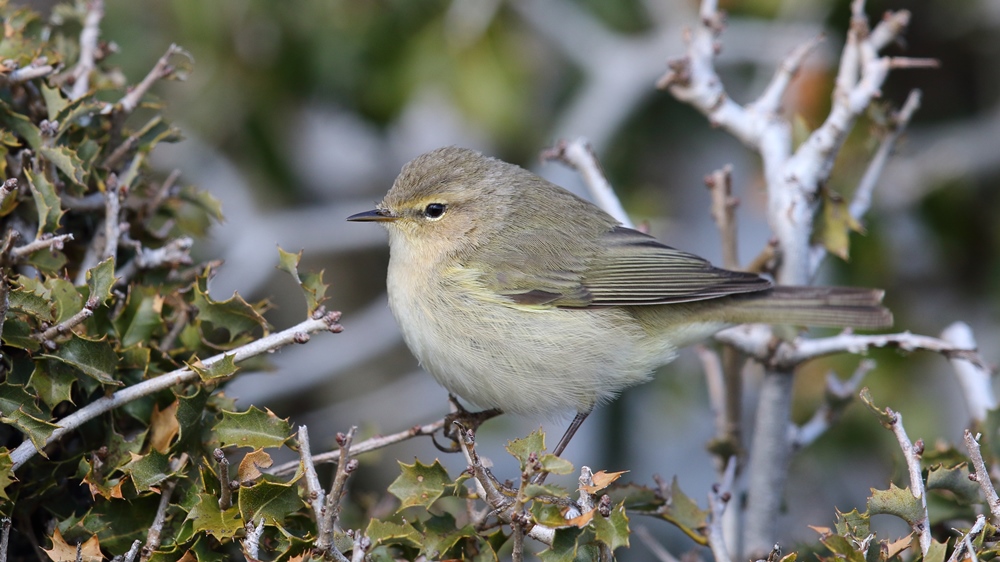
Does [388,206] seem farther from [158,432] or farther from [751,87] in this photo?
[751,87]

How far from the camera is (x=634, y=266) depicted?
387 centimetres

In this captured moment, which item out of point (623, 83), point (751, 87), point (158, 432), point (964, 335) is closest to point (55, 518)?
point (158, 432)

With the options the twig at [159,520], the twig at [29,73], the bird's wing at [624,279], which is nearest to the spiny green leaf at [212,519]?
the twig at [159,520]

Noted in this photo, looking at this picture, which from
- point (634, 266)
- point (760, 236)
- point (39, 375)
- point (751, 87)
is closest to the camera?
point (39, 375)

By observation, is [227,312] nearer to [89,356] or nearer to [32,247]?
[89,356]

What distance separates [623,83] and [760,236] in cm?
197

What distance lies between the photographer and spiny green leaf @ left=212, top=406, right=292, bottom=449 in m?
2.26

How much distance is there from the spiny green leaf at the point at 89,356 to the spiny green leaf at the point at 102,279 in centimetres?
10

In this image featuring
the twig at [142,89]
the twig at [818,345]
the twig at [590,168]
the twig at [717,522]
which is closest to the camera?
the twig at [717,522]

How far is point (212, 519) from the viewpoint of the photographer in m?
2.12

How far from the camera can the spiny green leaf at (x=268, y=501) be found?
7.02 ft

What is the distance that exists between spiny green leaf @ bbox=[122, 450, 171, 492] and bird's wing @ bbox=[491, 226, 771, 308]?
5.37ft

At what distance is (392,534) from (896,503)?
3.96 ft

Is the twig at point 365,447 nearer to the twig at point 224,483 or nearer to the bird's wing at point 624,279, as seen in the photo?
the twig at point 224,483
